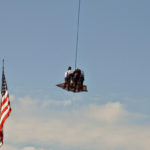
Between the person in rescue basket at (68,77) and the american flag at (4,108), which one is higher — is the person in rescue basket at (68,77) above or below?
above

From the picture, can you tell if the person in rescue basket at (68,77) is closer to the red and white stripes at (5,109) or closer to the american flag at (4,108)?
the american flag at (4,108)

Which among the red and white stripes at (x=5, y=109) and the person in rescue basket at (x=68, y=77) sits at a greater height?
the person in rescue basket at (x=68, y=77)

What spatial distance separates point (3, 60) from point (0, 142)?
6702 mm

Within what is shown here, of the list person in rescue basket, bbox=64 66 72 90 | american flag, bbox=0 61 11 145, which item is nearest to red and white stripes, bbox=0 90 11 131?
american flag, bbox=0 61 11 145

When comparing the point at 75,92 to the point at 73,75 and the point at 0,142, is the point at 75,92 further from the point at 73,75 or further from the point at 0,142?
the point at 0,142

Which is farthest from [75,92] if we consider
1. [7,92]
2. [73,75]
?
[7,92]

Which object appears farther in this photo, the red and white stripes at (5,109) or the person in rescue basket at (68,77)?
the person in rescue basket at (68,77)

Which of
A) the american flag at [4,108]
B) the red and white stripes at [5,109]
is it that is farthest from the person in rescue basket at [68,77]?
the red and white stripes at [5,109]

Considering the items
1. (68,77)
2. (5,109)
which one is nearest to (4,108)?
(5,109)

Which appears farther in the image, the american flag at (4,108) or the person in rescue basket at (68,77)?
the person in rescue basket at (68,77)

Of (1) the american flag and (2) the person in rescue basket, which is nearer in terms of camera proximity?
(1) the american flag

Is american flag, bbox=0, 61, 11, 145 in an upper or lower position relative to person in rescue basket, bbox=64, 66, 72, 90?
lower

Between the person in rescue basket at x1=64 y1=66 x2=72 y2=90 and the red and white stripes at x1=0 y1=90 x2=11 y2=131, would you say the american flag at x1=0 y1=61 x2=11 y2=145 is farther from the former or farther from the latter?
the person in rescue basket at x1=64 y1=66 x2=72 y2=90

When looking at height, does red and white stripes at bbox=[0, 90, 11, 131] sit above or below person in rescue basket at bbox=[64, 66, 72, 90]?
below
